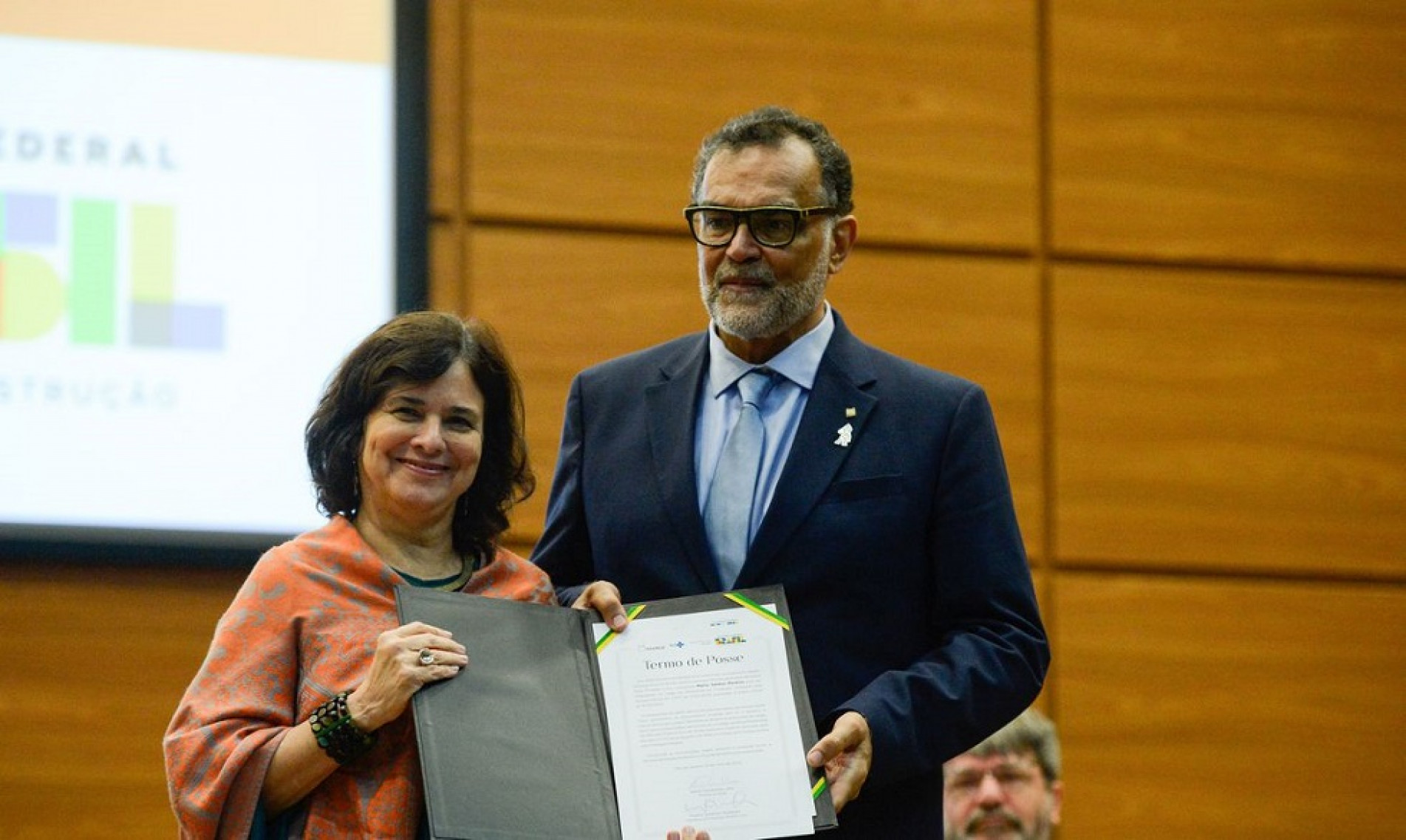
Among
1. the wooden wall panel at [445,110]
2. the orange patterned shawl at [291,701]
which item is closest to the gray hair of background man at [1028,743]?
the orange patterned shawl at [291,701]

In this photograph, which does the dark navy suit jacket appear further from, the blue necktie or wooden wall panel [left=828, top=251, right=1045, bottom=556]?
wooden wall panel [left=828, top=251, right=1045, bottom=556]

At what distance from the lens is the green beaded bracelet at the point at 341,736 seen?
1.96 m

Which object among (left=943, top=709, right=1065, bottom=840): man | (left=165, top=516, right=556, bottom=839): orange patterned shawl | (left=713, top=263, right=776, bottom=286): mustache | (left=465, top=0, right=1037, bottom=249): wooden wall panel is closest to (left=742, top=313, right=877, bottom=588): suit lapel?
(left=713, top=263, right=776, bottom=286): mustache

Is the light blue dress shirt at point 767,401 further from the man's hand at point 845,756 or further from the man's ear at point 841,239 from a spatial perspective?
the man's hand at point 845,756

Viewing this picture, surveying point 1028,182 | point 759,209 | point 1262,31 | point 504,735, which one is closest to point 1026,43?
point 1028,182

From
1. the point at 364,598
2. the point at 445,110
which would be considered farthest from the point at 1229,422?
the point at 364,598

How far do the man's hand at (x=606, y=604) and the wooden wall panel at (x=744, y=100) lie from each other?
1935 millimetres

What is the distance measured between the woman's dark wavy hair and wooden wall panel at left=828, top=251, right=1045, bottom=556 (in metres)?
1.92

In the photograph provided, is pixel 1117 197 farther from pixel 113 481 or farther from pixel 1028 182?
pixel 113 481

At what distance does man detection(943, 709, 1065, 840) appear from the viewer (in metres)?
3.19

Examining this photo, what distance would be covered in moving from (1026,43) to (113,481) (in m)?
2.16

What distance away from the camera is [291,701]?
2049 millimetres

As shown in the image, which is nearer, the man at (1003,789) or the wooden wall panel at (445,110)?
the man at (1003,789)

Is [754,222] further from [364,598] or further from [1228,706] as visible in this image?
[1228,706]
